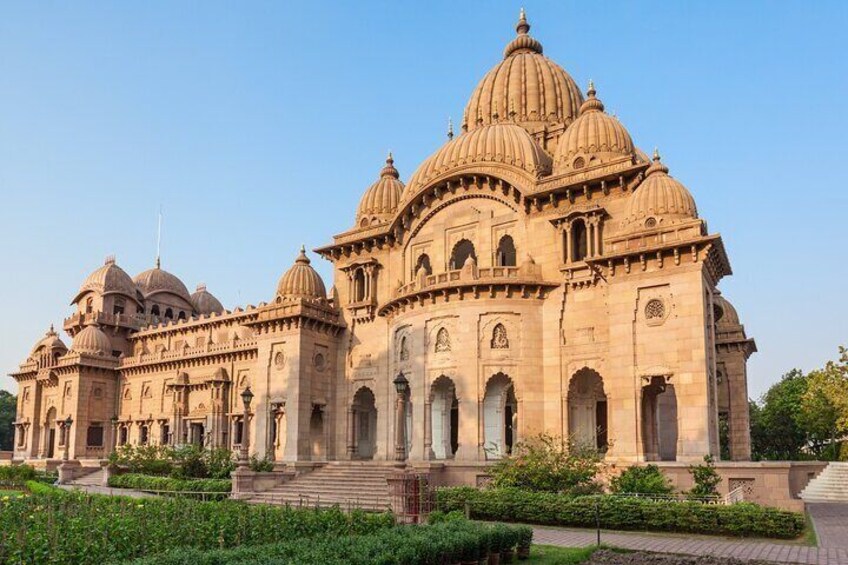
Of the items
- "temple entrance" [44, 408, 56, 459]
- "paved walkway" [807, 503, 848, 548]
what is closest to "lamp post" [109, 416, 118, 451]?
"temple entrance" [44, 408, 56, 459]

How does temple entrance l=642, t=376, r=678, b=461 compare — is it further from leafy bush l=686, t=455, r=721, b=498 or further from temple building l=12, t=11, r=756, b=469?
leafy bush l=686, t=455, r=721, b=498

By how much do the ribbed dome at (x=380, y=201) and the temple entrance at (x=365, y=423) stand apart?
9107mm

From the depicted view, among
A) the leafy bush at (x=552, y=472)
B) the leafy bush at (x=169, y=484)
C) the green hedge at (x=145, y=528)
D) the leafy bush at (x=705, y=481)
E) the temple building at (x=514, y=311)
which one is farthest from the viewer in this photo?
the leafy bush at (x=169, y=484)

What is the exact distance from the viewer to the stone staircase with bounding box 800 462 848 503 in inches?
1220

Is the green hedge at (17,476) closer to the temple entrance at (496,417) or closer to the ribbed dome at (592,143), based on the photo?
the temple entrance at (496,417)

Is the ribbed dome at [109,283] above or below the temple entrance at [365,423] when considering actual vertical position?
above

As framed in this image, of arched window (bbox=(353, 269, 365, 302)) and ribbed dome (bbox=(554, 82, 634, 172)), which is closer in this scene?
ribbed dome (bbox=(554, 82, 634, 172))

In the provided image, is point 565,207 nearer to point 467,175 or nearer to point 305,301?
point 467,175

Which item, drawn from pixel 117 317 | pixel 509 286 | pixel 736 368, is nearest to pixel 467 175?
pixel 509 286

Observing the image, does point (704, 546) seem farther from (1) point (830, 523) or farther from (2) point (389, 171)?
(2) point (389, 171)

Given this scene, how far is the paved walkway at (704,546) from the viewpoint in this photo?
15.5m

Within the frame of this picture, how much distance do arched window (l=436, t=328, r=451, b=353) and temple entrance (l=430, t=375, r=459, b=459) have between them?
119 centimetres

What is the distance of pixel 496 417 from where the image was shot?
31156 millimetres

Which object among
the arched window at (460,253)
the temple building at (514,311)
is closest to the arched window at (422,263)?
the temple building at (514,311)
